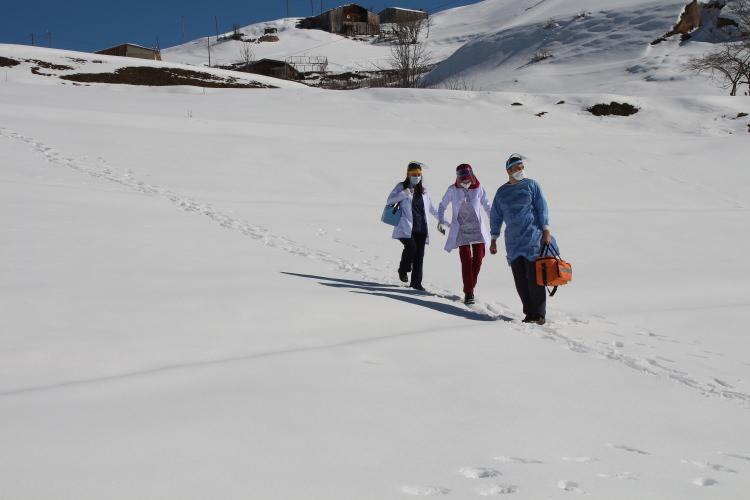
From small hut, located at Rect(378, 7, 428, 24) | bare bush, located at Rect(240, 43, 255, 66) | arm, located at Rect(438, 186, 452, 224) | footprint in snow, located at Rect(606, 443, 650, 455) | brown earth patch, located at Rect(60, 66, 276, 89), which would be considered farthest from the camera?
small hut, located at Rect(378, 7, 428, 24)

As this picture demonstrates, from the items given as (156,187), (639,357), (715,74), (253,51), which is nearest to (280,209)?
(156,187)

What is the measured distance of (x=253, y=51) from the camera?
91375 mm

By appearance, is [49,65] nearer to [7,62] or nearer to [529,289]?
[7,62]

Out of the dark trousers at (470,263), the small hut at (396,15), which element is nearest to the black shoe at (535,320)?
the dark trousers at (470,263)

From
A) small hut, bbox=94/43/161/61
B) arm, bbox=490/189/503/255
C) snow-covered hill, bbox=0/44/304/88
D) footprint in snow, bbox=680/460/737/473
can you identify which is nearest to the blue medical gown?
arm, bbox=490/189/503/255

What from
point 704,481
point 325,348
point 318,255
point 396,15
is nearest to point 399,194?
point 318,255

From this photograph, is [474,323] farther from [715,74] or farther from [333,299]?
[715,74]

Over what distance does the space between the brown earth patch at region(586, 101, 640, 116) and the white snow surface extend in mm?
13394

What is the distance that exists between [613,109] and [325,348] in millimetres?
27166

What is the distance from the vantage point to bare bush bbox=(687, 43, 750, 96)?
125 feet

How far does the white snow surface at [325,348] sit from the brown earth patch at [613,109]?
13.4 m

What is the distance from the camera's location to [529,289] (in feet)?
23.0

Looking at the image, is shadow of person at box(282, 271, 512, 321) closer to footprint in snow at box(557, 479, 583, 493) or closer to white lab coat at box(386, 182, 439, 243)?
white lab coat at box(386, 182, 439, 243)

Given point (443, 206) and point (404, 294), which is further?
point (443, 206)
